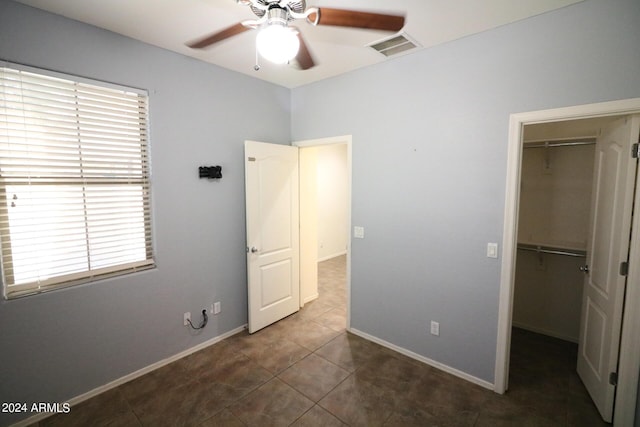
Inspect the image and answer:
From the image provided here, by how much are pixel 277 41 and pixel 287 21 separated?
0.66 feet

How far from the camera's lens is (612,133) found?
210 cm

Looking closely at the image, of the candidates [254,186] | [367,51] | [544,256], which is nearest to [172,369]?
[254,186]

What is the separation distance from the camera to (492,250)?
231cm

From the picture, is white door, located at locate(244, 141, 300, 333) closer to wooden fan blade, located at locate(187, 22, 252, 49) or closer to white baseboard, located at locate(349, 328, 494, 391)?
white baseboard, located at locate(349, 328, 494, 391)

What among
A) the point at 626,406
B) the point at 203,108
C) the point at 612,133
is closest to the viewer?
the point at 626,406

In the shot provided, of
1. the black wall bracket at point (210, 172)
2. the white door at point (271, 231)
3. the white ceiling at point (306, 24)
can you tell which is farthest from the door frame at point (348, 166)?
the black wall bracket at point (210, 172)

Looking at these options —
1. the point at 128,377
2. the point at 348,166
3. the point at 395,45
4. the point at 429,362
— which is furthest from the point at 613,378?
the point at 128,377

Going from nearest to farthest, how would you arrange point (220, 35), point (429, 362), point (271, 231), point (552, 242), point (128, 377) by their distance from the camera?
point (220, 35), point (128, 377), point (429, 362), point (552, 242), point (271, 231)

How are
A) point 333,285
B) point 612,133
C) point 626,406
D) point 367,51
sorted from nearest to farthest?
point 626,406 → point 612,133 → point 367,51 → point 333,285

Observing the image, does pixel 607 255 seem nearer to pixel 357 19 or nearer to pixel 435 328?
pixel 435 328

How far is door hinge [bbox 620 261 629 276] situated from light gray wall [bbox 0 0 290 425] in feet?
10.3

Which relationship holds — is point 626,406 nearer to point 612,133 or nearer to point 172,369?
point 612,133

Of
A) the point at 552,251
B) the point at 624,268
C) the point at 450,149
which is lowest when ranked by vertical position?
the point at 552,251

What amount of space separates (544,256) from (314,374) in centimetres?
272
